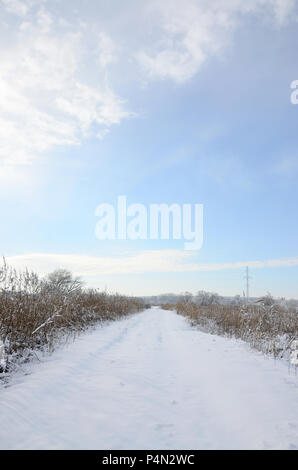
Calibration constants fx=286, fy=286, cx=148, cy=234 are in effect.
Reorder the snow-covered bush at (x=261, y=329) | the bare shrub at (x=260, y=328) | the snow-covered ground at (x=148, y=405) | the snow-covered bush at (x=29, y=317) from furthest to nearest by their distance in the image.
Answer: the bare shrub at (x=260, y=328) < the snow-covered bush at (x=261, y=329) < the snow-covered bush at (x=29, y=317) < the snow-covered ground at (x=148, y=405)

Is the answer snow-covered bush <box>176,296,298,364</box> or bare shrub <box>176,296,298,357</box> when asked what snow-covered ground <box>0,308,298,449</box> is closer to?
snow-covered bush <box>176,296,298,364</box>

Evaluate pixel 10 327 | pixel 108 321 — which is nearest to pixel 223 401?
pixel 10 327

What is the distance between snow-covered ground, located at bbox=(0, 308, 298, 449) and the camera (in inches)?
103

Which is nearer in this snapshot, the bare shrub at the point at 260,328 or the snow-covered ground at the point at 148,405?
the snow-covered ground at the point at 148,405

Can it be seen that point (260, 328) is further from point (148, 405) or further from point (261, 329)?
point (148, 405)

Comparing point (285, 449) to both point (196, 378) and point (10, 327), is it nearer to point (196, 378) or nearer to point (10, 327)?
point (196, 378)

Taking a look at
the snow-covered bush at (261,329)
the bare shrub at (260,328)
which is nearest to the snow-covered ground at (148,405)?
the snow-covered bush at (261,329)

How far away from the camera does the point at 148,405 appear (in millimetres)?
3404

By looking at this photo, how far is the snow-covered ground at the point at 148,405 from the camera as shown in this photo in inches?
103

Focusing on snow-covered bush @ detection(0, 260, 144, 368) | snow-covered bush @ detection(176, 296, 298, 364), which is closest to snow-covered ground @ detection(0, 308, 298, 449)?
snow-covered bush @ detection(0, 260, 144, 368)

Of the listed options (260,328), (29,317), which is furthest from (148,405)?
(260,328)

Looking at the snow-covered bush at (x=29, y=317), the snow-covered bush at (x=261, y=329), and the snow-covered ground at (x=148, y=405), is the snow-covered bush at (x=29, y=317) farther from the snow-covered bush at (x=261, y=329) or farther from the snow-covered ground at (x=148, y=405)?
the snow-covered bush at (x=261, y=329)
